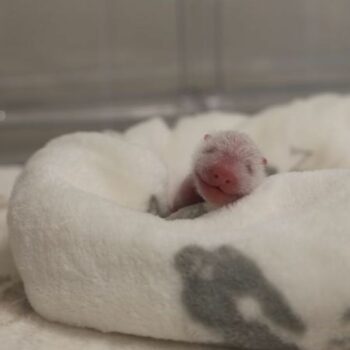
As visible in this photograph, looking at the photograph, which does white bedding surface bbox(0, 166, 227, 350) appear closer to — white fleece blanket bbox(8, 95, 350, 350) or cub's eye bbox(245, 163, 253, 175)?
white fleece blanket bbox(8, 95, 350, 350)

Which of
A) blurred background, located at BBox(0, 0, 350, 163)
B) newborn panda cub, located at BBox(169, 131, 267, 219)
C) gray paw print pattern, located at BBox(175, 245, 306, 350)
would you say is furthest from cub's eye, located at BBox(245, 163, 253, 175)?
blurred background, located at BBox(0, 0, 350, 163)

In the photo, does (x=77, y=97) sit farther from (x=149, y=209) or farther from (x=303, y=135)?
(x=149, y=209)

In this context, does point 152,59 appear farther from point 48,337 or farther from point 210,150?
point 48,337

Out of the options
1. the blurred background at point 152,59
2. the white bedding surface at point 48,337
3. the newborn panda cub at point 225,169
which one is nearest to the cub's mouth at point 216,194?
the newborn panda cub at point 225,169

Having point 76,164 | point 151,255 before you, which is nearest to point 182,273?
point 151,255

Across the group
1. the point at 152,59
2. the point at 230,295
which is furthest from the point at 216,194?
the point at 152,59

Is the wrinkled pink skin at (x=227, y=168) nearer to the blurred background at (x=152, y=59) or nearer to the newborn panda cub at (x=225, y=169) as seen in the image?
the newborn panda cub at (x=225, y=169)
